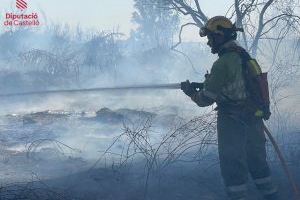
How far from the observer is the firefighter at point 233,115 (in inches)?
155

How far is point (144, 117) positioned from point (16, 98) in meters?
Answer: 5.87

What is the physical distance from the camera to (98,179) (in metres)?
4.99

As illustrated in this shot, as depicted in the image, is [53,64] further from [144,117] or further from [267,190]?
[267,190]

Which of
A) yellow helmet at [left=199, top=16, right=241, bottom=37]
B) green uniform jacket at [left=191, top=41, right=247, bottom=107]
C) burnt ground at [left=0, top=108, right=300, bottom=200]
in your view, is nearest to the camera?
green uniform jacket at [left=191, top=41, right=247, bottom=107]

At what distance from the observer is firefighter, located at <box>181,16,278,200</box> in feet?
12.9

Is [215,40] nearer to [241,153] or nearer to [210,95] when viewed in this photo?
[210,95]

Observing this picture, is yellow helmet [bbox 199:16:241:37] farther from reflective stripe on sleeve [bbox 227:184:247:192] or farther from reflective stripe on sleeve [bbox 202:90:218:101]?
reflective stripe on sleeve [bbox 227:184:247:192]

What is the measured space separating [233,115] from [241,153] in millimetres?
375

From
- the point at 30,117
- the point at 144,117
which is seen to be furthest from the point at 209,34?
the point at 30,117

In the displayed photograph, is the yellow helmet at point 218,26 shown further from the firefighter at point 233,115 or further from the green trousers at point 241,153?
the green trousers at point 241,153

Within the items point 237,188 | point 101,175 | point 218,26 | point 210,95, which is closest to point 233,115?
point 210,95

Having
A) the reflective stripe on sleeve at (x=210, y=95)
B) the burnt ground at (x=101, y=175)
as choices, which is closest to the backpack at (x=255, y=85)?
the reflective stripe on sleeve at (x=210, y=95)

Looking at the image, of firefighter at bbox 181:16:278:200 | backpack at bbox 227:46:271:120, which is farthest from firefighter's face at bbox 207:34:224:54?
backpack at bbox 227:46:271:120

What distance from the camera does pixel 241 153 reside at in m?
3.98
